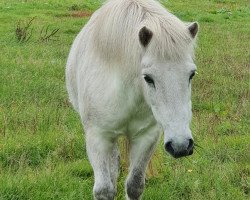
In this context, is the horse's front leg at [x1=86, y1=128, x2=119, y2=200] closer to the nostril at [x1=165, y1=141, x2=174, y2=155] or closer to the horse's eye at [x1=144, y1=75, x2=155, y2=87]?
the horse's eye at [x1=144, y1=75, x2=155, y2=87]

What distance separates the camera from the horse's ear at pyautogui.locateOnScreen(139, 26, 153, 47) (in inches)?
151

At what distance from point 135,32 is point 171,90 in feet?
2.21

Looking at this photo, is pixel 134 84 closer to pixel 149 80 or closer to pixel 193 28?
pixel 149 80

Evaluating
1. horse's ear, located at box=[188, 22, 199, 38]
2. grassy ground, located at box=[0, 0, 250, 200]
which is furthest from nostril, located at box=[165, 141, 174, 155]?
grassy ground, located at box=[0, 0, 250, 200]

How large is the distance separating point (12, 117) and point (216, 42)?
9396mm

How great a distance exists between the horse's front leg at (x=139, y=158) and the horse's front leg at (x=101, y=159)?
25cm

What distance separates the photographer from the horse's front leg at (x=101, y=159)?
15.6 ft

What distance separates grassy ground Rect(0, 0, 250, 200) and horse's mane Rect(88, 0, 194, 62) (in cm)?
158

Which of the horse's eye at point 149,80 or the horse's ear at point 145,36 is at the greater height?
the horse's ear at point 145,36

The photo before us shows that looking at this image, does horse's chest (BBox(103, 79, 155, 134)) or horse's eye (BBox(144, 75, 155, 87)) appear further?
horse's chest (BBox(103, 79, 155, 134))

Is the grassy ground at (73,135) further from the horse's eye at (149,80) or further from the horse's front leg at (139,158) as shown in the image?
the horse's eye at (149,80)

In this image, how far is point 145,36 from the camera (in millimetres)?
3877

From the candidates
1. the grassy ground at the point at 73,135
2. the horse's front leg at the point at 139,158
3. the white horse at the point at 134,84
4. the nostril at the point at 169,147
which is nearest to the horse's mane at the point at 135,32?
the white horse at the point at 134,84

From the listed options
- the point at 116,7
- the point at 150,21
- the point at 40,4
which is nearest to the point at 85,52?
the point at 116,7
